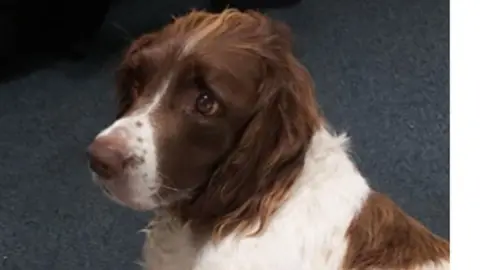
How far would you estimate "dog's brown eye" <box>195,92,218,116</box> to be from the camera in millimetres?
1097

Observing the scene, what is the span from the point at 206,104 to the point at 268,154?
0.36ft

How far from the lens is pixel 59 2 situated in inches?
99.7

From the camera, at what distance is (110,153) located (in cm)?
108

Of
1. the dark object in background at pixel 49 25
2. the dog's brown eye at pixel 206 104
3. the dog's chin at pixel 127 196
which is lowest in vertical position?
the dark object in background at pixel 49 25

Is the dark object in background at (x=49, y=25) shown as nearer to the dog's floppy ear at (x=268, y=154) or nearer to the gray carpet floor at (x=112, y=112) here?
the gray carpet floor at (x=112, y=112)

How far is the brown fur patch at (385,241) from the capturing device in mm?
1170

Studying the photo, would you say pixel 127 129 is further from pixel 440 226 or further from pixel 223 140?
pixel 440 226

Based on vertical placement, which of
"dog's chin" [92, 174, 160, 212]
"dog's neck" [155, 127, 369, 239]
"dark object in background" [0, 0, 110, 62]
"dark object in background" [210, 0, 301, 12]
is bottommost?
"dark object in background" [0, 0, 110, 62]

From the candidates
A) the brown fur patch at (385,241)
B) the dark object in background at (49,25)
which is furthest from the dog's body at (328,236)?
the dark object in background at (49,25)

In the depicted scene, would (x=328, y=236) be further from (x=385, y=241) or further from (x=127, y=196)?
(x=127, y=196)

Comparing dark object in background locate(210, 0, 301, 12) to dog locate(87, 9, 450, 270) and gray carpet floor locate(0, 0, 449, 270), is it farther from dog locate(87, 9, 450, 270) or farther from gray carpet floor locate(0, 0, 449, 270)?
dog locate(87, 9, 450, 270)

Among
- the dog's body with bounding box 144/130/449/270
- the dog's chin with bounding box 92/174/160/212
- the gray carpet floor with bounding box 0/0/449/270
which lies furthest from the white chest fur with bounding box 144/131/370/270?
the gray carpet floor with bounding box 0/0/449/270

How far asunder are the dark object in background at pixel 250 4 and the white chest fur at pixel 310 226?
1.47 m
